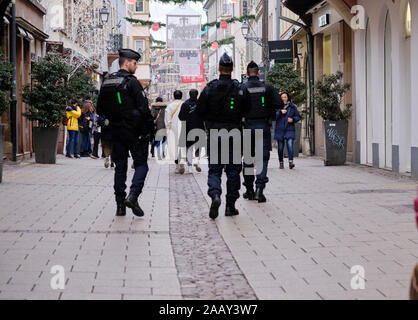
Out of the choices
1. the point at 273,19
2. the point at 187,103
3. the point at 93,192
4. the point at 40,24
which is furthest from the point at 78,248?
the point at 273,19

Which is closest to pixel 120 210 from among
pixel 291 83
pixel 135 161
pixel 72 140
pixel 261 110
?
pixel 135 161

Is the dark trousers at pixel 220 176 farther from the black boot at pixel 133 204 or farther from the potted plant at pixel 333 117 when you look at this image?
the potted plant at pixel 333 117

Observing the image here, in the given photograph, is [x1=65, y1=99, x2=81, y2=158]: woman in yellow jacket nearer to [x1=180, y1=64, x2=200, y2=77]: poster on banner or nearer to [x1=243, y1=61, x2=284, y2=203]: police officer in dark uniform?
[x1=180, y1=64, x2=200, y2=77]: poster on banner

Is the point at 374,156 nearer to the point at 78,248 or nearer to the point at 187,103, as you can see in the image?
the point at 187,103

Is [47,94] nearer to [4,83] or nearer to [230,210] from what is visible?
[4,83]

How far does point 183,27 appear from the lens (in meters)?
33.8

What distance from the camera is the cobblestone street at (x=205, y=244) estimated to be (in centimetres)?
591

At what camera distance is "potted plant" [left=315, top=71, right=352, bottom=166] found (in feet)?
65.1

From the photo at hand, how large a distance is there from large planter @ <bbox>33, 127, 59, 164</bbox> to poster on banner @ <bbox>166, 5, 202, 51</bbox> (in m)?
14.2

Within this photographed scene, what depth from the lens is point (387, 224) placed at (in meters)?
9.11

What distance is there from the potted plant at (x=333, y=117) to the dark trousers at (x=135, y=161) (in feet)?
34.6

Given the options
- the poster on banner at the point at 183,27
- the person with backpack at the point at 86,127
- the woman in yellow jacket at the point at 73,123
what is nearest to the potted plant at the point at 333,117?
the woman in yellow jacket at the point at 73,123

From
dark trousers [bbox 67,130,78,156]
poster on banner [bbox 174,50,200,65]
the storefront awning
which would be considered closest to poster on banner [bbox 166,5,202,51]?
poster on banner [bbox 174,50,200,65]

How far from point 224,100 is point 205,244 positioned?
2.50m
